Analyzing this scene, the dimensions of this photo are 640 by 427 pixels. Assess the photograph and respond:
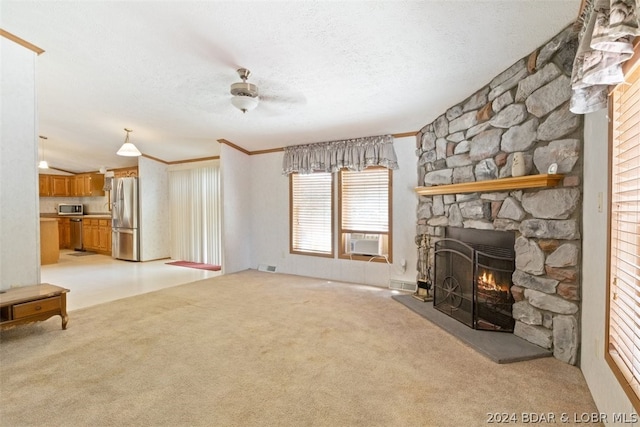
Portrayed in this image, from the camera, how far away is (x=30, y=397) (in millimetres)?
1896

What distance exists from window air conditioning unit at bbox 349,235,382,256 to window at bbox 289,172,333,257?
0.51 meters

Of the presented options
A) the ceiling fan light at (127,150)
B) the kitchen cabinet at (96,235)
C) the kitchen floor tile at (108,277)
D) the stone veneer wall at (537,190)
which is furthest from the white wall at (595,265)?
the kitchen cabinet at (96,235)

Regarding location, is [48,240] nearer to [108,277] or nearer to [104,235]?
[104,235]

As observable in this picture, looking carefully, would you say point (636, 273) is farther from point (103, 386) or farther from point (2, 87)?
point (2, 87)

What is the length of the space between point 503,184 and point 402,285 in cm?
226

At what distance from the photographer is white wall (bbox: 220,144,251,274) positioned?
5.41 metres

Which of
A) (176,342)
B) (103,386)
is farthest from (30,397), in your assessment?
(176,342)

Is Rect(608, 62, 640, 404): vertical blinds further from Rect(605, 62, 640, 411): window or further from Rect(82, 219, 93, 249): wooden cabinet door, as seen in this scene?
Rect(82, 219, 93, 249): wooden cabinet door

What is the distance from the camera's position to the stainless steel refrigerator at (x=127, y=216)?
6707mm

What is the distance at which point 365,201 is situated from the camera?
479 centimetres

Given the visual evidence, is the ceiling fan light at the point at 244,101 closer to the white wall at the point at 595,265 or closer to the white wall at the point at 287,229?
the white wall at the point at 287,229

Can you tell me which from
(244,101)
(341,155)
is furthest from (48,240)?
(341,155)

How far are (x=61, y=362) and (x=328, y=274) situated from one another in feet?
11.7

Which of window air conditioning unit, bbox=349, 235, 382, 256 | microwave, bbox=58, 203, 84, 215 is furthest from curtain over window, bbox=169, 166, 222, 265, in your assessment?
microwave, bbox=58, 203, 84, 215
